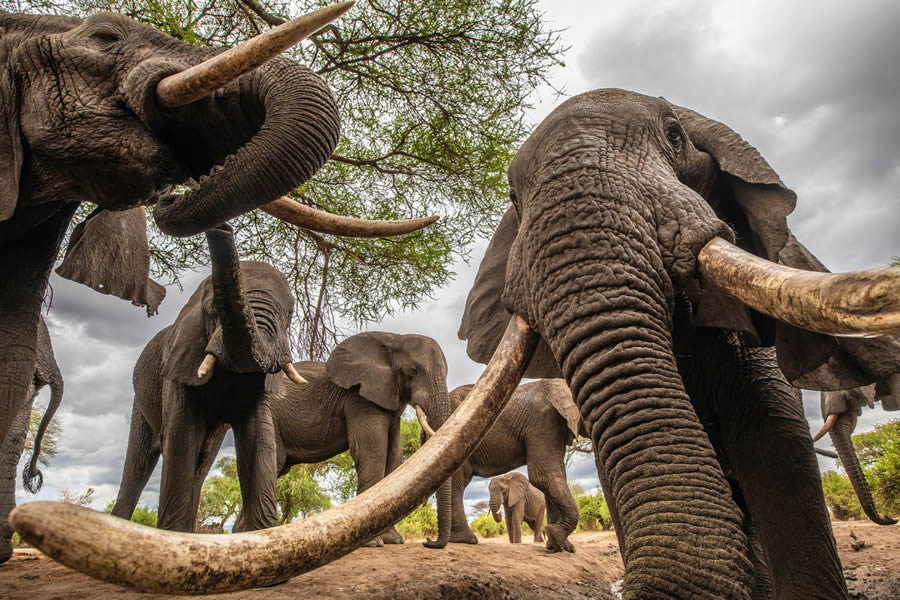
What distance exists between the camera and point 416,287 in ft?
38.3

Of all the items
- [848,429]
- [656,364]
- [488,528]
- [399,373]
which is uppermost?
[399,373]

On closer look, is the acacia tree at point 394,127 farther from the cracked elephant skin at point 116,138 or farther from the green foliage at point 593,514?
the green foliage at point 593,514

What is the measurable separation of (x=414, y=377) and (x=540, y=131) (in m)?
6.14

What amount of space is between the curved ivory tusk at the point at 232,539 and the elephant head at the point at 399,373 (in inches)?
241

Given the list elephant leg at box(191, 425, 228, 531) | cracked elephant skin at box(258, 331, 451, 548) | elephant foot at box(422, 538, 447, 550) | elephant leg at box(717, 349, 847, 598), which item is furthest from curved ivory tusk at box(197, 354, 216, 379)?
elephant foot at box(422, 538, 447, 550)

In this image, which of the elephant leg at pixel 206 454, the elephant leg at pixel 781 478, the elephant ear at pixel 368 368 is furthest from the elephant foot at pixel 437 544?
the elephant leg at pixel 781 478

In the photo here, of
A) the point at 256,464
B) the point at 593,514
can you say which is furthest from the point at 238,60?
the point at 593,514

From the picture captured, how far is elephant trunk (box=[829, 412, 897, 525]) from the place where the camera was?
259 inches

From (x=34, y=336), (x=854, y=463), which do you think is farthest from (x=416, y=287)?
(x=34, y=336)

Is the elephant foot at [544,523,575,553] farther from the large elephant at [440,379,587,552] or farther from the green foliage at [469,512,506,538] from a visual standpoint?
the green foliage at [469,512,506,538]

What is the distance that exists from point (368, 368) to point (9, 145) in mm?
6043

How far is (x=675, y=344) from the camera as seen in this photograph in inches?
106

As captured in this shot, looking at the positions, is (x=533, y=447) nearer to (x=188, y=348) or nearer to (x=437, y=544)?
(x=437, y=544)

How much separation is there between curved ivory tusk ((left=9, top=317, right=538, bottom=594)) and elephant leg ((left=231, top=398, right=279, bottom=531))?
3074mm
